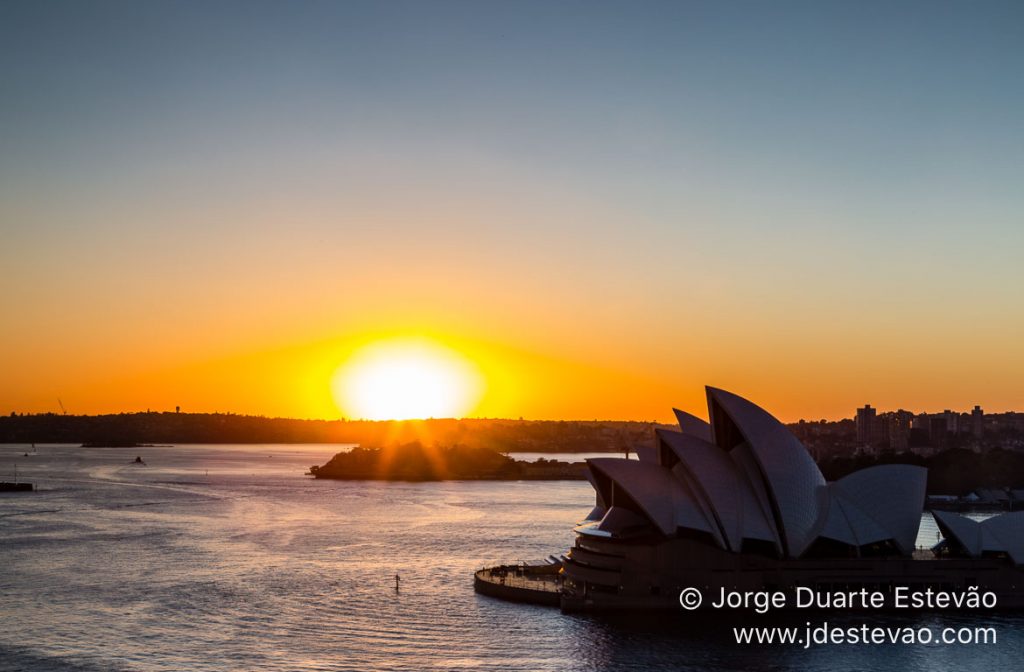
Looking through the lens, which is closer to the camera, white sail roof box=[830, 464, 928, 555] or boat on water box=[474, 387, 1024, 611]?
boat on water box=[474, 387, 1024, 611]

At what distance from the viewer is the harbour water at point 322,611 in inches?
1270

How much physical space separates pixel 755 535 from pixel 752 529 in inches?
9.6

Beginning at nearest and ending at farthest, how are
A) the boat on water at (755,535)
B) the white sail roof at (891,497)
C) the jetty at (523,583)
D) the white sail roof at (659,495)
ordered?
the boat on water at (755,535) → the white sail roof at (659,495) → the jetty at (523,583) → the white sail roof at (891,497)

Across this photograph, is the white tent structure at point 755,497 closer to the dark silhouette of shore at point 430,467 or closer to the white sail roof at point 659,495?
the white sail roof at point 659,495

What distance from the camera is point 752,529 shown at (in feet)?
129

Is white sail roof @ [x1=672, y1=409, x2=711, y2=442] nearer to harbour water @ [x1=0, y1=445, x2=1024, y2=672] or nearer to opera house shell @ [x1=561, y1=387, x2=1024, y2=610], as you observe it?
opera house shell @ [x1=561, y1=387, x2=1024, y2=610]

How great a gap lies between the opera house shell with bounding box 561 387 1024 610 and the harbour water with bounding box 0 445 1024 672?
191 cm

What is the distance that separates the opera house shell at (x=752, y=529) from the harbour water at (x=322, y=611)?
1908mm

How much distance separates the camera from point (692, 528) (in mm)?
38875

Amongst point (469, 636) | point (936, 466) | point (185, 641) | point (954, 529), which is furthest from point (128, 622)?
point (936, 466)

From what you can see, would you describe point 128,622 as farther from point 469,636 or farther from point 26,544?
point 26,544

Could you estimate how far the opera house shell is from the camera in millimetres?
38906

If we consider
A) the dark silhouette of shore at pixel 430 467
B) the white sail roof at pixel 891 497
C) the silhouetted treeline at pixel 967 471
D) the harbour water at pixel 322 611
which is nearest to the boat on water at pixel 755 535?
the white sail roof at pixel 891 497

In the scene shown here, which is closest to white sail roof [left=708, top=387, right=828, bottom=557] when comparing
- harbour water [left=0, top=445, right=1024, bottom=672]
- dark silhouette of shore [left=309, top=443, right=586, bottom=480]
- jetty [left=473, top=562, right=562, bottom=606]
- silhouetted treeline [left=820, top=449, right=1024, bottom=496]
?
harbour water [left=0, top=445, right=1024, bottom=672]
